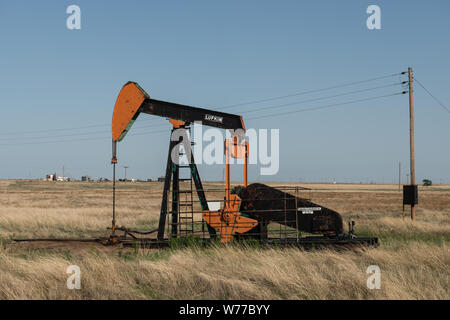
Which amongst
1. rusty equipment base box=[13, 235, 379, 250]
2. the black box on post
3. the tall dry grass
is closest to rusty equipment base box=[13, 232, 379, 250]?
rusty equipment base box=[13, 235, 379, 250]

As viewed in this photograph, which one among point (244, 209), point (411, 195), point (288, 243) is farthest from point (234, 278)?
point (411, 195)

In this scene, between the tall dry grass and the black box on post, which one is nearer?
the tall dry grass

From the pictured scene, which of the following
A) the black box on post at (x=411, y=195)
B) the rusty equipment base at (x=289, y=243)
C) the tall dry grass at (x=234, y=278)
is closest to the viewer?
the tall dry grass at (x=234, y=278)

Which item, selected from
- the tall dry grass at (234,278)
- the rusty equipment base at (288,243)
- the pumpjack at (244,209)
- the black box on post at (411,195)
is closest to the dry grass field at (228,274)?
the tall dry grass at (234,278)

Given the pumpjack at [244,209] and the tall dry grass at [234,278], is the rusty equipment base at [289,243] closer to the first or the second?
the pumpjack at [244,209]

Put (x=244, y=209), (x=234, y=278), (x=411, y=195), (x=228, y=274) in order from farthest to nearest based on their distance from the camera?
(x=411, y=195) < (x=244, y=209) < (x=228, y=274) < (x=234, y=278)

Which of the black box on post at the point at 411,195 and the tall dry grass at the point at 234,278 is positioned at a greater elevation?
the black box on post at the point at 411,195

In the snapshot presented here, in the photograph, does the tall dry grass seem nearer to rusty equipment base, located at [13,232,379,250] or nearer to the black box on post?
rusty equipment base, located at [13,232,379,250]

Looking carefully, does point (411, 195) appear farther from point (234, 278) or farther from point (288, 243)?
point (234, 278)

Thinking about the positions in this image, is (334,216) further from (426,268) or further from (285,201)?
(426,268)

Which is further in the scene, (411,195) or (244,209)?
(411,195)

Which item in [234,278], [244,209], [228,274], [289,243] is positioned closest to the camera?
[234,278]
